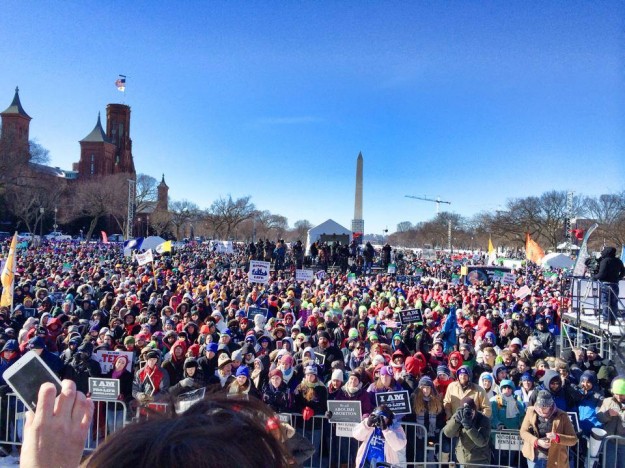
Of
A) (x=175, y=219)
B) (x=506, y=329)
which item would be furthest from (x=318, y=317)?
(x=175, y=219)

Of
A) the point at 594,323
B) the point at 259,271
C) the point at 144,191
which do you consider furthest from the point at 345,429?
the point at 144,191

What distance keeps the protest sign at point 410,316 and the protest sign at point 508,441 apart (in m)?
6.03

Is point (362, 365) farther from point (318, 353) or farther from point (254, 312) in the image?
point (254, 312)

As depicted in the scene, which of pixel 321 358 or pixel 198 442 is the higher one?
pixel 198 442

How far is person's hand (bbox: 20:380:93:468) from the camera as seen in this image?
3.43 feet

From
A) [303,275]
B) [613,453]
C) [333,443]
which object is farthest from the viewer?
[303,275]

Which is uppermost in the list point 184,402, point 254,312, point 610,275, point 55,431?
point 610,275

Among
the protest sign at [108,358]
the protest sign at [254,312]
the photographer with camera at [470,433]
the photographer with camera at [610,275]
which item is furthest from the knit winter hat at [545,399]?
the protest sign at [254,312]

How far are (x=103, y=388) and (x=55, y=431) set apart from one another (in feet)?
20.3

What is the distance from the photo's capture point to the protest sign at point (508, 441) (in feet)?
20.3

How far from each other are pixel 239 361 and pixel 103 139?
10017 centimetres

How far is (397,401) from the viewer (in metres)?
5.84

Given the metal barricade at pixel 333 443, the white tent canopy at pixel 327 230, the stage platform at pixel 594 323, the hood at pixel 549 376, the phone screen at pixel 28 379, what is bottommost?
the metal barricade at pixel 333 443

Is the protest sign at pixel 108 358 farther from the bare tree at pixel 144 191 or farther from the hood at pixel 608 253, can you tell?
the bare tree at pixel 144 191
